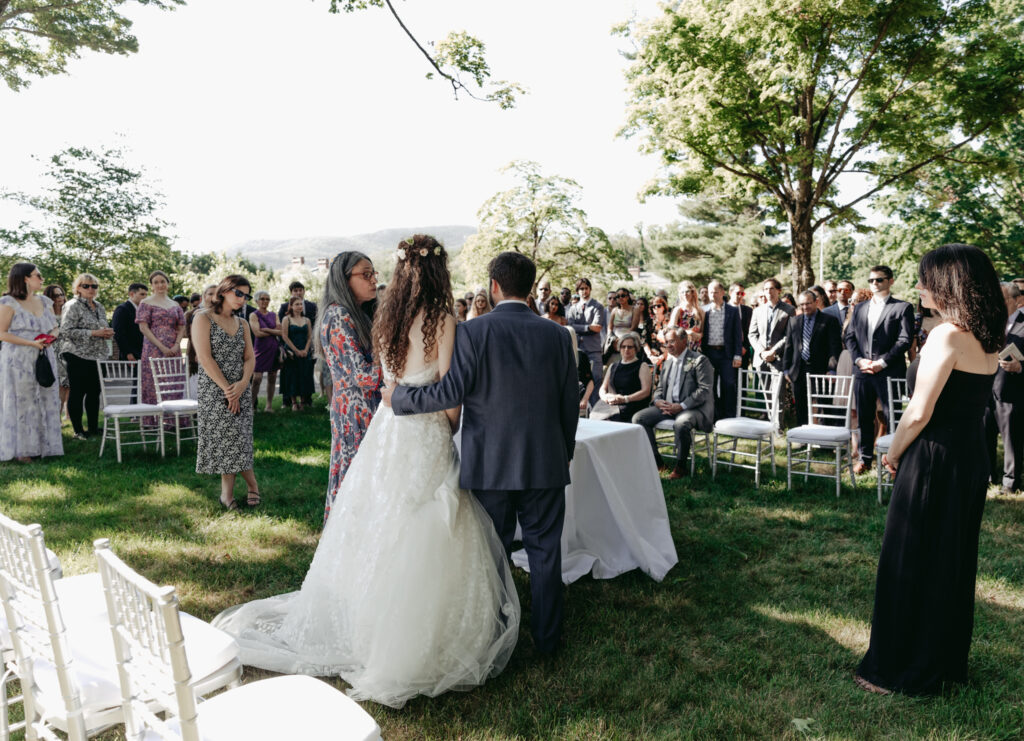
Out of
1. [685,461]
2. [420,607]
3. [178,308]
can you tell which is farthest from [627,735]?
[178,308]

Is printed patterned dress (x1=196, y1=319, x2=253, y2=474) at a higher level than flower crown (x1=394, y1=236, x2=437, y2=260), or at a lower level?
lower

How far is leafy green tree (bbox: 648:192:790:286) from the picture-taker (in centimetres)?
3956

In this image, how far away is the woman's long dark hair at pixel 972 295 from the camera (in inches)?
110

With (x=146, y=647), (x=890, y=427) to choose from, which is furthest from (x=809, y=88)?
(x=146, y=647)

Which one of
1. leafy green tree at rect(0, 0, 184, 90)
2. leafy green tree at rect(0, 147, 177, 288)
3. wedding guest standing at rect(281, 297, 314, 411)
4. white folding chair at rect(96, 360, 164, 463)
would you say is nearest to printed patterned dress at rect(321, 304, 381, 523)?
white folding chair at rect(96, 360, 164, 463)

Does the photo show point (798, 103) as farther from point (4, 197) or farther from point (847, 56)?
point (4, 197)

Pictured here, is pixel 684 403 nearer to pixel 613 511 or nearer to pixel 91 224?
pixel 613 511

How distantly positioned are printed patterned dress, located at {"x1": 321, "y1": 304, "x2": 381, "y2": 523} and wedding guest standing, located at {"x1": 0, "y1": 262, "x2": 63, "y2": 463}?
16.4 ft

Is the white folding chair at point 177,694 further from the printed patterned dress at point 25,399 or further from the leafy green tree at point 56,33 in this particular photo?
the leafy green tree at point 56,33

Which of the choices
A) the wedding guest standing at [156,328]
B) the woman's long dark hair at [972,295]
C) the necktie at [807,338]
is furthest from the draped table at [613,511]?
the wedding guest standing at [156,328]

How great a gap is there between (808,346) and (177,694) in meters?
8.43

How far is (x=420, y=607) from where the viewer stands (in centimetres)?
295

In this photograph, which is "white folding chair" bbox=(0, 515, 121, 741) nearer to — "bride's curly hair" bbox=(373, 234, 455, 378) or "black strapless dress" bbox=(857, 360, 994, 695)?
"bride's curly hair" bbox=(373, 234, 455, 378)

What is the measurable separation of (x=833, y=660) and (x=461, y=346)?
245cm
